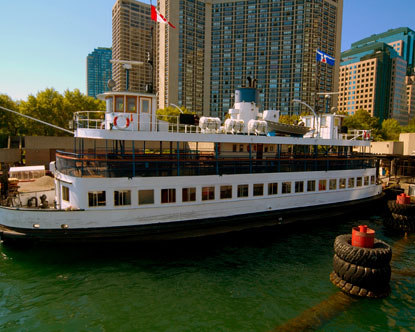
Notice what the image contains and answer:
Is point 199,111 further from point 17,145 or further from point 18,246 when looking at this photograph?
point 18,246

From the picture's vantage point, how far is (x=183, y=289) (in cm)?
1098

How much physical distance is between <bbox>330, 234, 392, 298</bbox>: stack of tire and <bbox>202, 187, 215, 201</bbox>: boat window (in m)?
7.28

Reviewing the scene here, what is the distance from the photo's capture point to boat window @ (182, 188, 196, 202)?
50.8 ft

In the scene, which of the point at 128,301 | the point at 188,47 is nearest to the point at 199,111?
the point at 188,47

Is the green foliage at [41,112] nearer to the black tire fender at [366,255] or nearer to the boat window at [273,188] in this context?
the boat window at [273,188]

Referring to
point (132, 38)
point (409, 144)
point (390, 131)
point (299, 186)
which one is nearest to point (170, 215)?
point (299, 186)

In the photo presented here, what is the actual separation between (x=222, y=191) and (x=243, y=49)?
96.6m

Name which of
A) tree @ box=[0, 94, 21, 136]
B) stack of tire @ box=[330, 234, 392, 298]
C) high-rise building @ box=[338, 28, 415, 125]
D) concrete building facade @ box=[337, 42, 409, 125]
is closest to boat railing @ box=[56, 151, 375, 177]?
stack of tire @ box=[330, 234, 392, 298]

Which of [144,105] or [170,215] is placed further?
[144,105]

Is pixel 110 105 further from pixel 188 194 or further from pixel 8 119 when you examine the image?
pixel 8 119

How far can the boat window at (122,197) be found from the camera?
14117mm

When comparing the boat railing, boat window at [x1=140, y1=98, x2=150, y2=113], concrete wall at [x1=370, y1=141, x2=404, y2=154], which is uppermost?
boat window at [x1=140, y1=98, x2=150, y2=113]

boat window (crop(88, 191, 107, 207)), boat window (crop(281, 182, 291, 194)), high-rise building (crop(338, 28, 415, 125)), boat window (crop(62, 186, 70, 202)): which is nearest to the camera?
boat window (crop(88, 191, 107, 207))

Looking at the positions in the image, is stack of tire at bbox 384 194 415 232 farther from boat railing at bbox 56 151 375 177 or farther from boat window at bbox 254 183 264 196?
boat window at bbox 254 183 264 196
